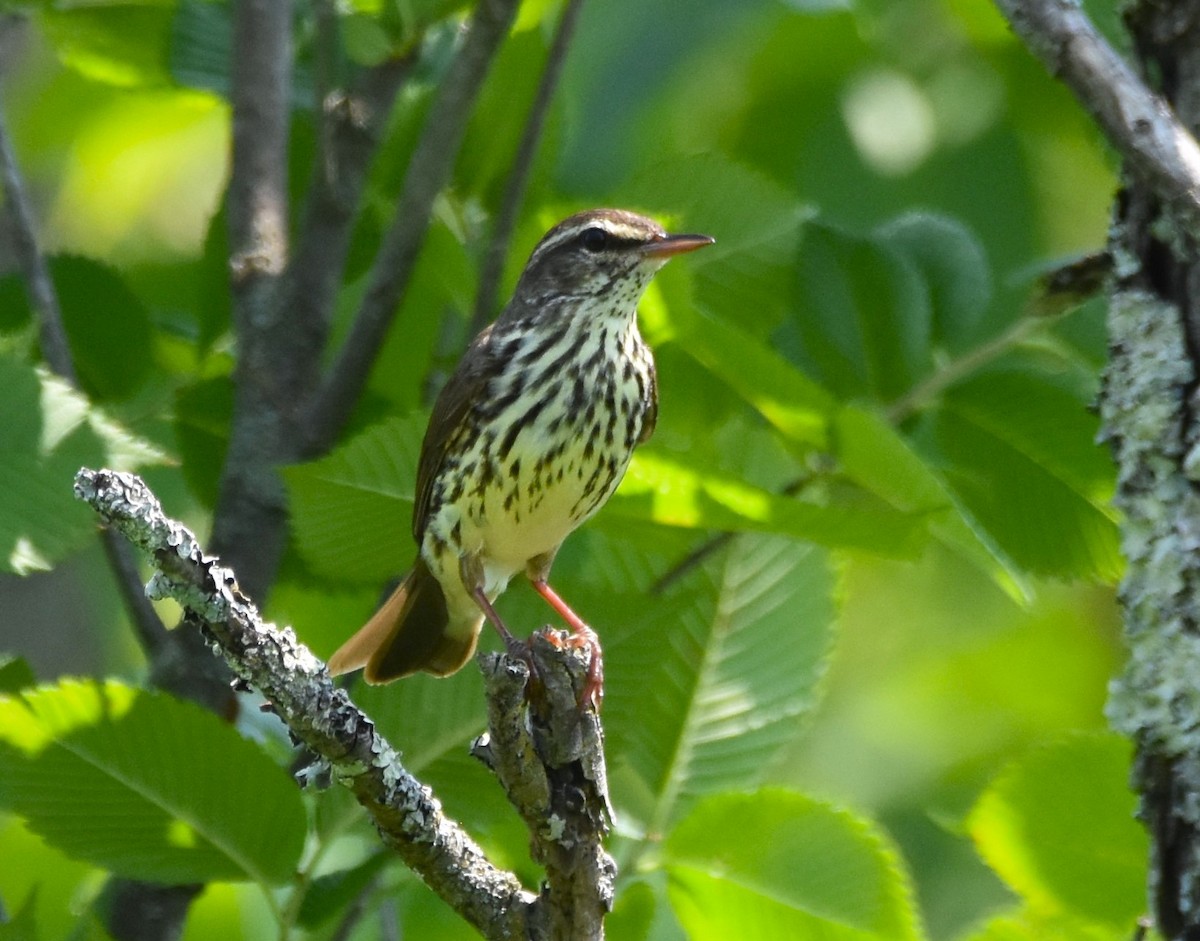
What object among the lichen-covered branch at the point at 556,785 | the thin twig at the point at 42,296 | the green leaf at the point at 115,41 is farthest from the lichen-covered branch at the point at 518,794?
the green leaf at the point at 115,41

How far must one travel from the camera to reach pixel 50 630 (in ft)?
24.3

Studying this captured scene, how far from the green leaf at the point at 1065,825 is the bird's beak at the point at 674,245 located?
124 cm

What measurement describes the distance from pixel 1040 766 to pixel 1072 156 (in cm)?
275

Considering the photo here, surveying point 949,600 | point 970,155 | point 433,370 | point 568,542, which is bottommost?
point 949,600

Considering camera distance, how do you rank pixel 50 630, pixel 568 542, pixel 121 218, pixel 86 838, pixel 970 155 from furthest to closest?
1. pixel 50 630
2. pixel 121 218
3. pixel 970 155
4. pixel 568 542
5. pixel 86 838

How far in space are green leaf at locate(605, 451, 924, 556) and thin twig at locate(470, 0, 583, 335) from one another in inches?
22.2

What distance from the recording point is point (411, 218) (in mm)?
3615

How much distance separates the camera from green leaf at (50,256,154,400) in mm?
3859

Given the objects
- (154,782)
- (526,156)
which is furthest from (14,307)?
(154,782)

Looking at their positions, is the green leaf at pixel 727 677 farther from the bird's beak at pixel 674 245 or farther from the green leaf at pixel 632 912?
the bird's beak at pixel 674 245

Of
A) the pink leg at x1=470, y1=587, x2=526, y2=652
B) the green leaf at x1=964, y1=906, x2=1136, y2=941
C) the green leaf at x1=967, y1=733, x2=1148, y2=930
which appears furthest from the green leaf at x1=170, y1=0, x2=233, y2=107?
the green leaf at x1=964, y1=906, x2=1136, y2=941

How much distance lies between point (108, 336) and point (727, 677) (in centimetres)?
155

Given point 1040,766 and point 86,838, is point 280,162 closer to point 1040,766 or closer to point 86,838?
point 86,838

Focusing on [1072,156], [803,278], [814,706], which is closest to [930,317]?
[803,278]
